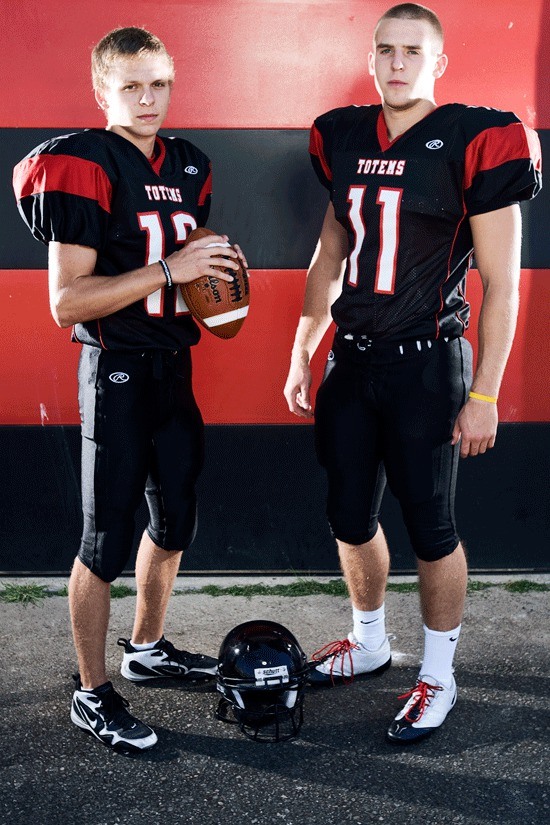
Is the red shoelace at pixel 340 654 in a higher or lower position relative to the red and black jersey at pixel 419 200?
lower

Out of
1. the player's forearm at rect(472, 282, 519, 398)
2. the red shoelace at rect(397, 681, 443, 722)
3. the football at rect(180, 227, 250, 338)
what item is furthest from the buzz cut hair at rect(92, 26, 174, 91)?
the red shoelace at rect(397, 681, 443, 722)

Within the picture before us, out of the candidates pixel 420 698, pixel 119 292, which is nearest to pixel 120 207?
pixel 119 292

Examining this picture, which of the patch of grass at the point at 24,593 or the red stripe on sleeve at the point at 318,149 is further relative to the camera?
the patch of grass at the point at 24,593

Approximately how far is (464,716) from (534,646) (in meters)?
0.46

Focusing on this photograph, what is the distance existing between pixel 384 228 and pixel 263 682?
116 centimetres

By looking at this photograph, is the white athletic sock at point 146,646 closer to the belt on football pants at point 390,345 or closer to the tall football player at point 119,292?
the tall football player at point 119,292

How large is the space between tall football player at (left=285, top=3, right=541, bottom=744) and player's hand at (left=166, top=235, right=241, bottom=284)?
1.10 ft

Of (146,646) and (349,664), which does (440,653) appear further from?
(146,646)

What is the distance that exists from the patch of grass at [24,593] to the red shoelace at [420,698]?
4.30ft

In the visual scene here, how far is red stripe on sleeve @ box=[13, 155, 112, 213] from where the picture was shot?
223 cm

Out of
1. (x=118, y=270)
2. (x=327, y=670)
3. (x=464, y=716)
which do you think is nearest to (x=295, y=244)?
(x=118, y=270)

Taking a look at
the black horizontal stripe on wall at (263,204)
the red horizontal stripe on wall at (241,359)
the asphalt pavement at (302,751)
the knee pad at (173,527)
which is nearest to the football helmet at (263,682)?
the asphalt pavement at (302,751)

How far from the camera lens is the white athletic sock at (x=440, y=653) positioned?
247 centimetres

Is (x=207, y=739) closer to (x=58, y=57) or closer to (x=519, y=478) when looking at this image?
(x=519, y=478)
